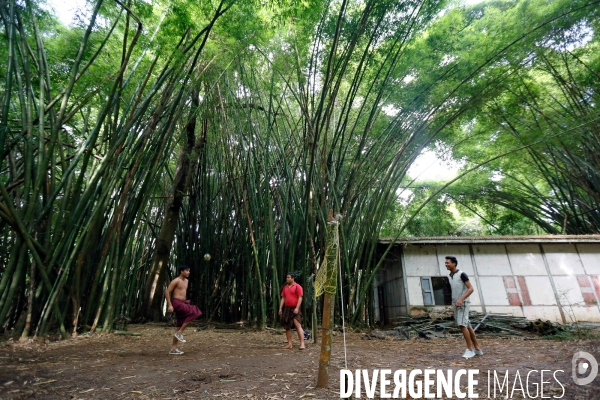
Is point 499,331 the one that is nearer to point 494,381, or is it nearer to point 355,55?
point 494,381

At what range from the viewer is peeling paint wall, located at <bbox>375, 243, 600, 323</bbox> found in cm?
596

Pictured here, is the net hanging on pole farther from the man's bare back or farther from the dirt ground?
the man's bare back

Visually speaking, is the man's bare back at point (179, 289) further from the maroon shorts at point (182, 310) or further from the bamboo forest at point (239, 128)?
the bamboo forest at point (239, 128)

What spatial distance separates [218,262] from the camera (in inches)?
225

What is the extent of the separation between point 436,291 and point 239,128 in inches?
180

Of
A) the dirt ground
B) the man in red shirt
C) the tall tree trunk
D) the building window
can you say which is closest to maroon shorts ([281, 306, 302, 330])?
the man in red shirt

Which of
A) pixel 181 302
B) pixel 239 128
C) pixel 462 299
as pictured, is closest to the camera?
pixel 462 299

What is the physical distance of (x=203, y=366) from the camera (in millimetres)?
2543

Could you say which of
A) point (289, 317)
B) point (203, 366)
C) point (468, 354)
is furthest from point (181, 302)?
point (468, 354)

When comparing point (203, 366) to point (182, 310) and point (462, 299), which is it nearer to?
point (182, 310)

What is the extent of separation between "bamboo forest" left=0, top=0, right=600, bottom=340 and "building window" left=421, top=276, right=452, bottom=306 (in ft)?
3.61

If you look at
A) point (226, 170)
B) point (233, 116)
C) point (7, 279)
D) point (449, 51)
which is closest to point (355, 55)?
point (449, 51)

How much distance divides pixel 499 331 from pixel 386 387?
13.6 ft

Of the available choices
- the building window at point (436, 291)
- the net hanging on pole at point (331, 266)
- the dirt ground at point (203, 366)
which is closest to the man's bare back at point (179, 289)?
the dirt ground at point (203, 366)
